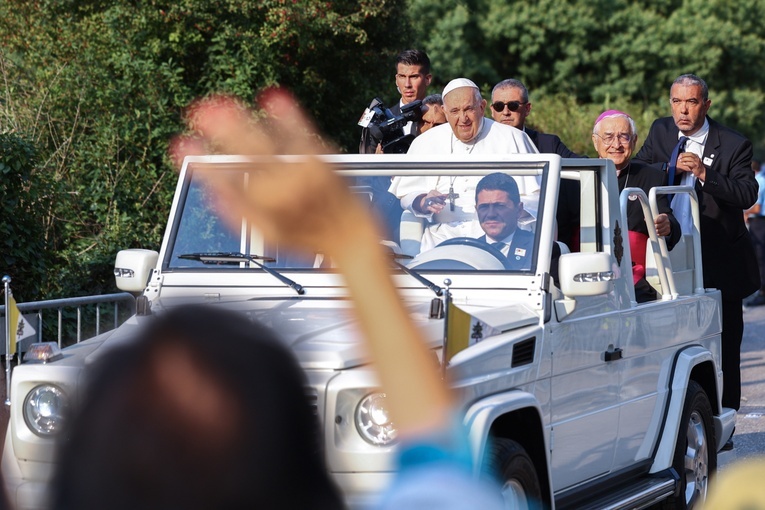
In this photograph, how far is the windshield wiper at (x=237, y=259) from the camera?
222 inches

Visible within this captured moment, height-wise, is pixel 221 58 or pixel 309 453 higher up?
pixel 221 58

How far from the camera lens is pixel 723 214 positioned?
8.45 m

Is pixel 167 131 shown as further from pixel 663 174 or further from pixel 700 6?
pixel 700 6

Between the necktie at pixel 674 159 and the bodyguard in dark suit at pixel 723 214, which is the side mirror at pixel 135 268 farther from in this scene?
the bodyguard in dark suit at pixel 723 214

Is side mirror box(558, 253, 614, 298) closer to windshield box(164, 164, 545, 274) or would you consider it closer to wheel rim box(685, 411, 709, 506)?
windshield box(164, 164, 545, 274)

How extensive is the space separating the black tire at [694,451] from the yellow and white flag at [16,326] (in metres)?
3.31

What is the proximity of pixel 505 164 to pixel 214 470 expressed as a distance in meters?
4.53

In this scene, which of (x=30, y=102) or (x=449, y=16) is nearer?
(x=30, y=102)

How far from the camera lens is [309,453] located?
1661 millimetres

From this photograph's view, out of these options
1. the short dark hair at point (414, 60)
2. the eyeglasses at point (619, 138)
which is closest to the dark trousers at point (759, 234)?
the short dark hair at point (414, 60)

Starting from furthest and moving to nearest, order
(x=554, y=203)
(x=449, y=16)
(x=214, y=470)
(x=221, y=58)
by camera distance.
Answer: (x=449, y=16)
(x=221, y=58)
(x=554, y=203)
(x=214, y=470)

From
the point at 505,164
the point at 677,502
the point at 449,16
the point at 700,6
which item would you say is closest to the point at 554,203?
the point at 505,164

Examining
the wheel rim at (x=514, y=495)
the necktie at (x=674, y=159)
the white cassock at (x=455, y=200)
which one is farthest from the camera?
the necktie at (x=674, y=159)

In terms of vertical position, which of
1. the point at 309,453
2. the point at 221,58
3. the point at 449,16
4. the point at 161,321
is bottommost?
the point at 309,453
